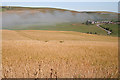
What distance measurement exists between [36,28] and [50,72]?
104 centimetres

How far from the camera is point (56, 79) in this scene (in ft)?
4.32

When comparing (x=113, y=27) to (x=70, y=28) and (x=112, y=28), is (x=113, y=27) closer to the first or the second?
(x=112, y=28)

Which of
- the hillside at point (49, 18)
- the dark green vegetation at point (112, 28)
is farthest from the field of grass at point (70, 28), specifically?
the dark green vegetation at point (112, 28)

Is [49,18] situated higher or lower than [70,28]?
higher

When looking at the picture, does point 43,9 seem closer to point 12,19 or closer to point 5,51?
point 12,19

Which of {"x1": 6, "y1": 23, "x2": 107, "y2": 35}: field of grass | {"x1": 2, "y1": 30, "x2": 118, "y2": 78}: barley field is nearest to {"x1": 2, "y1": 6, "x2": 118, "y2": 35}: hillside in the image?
{"x1": 6, "y1": 23, "x2": 107, "y2": 35}: field of grass

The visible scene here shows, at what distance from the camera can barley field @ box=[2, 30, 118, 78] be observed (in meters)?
1.37

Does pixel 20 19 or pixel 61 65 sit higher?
pixel 20 19

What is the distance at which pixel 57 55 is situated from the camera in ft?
5.15

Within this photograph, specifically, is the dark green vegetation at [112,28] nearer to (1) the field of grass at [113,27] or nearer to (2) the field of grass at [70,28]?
(1) the field of grass at [113,27]

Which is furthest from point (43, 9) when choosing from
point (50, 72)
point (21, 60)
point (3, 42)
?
point (50, 72)

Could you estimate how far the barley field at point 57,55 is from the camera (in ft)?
4.49

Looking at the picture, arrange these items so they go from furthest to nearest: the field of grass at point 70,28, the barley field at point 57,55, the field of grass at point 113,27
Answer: the field of grass at point 70,28 < the field of grass at point 113,27 < the barley field at point 57,55

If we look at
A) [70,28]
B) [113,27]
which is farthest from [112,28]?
[70,28]
